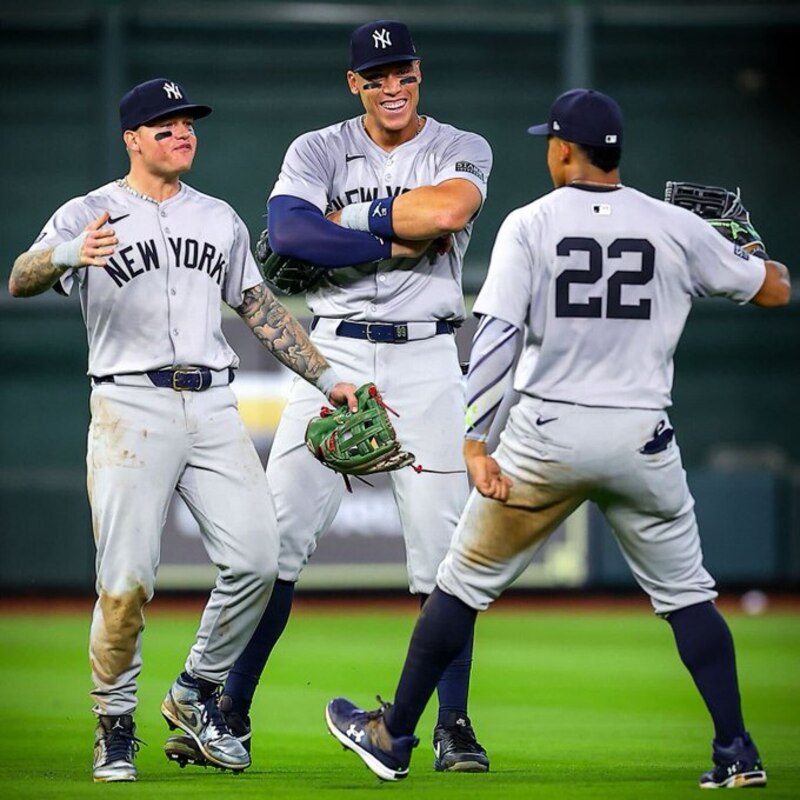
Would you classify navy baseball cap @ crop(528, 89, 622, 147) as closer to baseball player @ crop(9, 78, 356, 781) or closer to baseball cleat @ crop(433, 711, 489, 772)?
baseball player @ crop(9, 78, 356, 781)

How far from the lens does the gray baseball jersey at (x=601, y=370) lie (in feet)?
17.4

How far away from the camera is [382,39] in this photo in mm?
6414

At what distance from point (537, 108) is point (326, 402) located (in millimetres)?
11286


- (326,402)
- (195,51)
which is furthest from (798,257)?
(326,402)

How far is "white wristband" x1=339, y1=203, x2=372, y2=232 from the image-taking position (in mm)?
6320

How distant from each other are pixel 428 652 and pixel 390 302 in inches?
59.0

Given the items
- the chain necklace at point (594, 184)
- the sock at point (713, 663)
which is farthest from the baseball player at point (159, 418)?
the sock at point (713, 663)

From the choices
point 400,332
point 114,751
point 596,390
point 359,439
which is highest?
point 400,332

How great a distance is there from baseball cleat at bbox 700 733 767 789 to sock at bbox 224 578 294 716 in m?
1.76

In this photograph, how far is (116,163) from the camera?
16531 mm

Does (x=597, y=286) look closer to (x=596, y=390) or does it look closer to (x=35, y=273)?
(x=596, y=390)

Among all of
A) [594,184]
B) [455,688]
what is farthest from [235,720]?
[594,184]

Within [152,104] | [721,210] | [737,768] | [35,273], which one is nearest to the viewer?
[737,768]

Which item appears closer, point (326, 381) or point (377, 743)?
point (377, 743)
